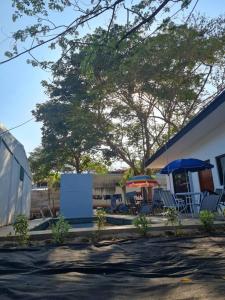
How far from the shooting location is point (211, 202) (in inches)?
314

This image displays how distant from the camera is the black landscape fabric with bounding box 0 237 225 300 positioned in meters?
2.39

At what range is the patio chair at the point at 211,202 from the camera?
7759 mm

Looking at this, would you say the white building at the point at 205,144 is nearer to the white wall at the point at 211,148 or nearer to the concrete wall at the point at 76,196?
the white wall at the point at 211,148

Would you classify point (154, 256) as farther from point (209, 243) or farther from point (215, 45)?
point (215, 45)

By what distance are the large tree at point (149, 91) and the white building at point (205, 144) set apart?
402 cm

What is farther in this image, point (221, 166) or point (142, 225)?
point (221, 166)

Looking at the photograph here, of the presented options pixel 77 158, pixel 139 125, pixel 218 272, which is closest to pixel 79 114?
pixel 139 125

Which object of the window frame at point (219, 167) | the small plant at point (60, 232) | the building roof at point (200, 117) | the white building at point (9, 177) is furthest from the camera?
the window frame at point (219, 167)

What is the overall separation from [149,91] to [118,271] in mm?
14320

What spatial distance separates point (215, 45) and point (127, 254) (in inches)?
553

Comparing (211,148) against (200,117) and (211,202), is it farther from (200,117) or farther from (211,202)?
(211,202)

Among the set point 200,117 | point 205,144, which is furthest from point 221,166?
point 200,117

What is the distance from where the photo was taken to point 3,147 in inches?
371

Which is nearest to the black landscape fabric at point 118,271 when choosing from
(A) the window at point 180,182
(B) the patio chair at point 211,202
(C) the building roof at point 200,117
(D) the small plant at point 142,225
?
(D) the small plant at point 142,225
